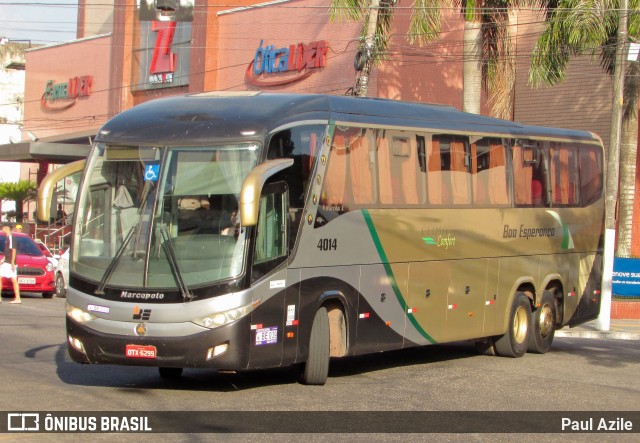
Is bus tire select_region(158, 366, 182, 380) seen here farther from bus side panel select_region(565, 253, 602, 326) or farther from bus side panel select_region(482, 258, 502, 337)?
bus side panel select_region(565, 253, 602, 326)

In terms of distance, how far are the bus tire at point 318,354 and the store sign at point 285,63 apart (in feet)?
88.6

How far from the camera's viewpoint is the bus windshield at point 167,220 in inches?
460

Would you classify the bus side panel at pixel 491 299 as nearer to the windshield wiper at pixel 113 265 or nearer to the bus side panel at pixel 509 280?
the bus side panel at pixel 509 280

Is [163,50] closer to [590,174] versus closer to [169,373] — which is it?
[590,174]

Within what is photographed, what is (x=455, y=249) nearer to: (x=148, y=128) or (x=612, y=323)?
(x=148, y=128)

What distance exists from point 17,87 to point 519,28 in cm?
5233

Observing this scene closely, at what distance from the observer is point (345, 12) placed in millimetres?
27906

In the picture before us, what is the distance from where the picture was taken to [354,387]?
1302 cm

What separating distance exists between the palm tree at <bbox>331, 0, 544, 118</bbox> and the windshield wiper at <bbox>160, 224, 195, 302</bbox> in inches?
642

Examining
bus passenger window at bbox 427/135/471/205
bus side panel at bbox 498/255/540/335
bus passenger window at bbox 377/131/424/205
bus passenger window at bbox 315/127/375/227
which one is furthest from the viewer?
bus side panel at bbox 498/255/540/335

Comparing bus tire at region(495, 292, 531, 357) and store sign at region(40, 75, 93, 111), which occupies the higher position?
store sign at region(40, 75, 93, 111)

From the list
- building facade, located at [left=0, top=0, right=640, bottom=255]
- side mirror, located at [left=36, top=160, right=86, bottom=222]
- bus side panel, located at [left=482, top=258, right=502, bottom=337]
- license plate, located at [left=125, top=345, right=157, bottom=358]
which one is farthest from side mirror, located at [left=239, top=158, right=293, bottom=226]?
building facade, located at [left=0, top=0, right=640, bottom=255]

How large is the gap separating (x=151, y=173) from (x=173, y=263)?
1090 mm

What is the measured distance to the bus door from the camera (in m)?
11.9
